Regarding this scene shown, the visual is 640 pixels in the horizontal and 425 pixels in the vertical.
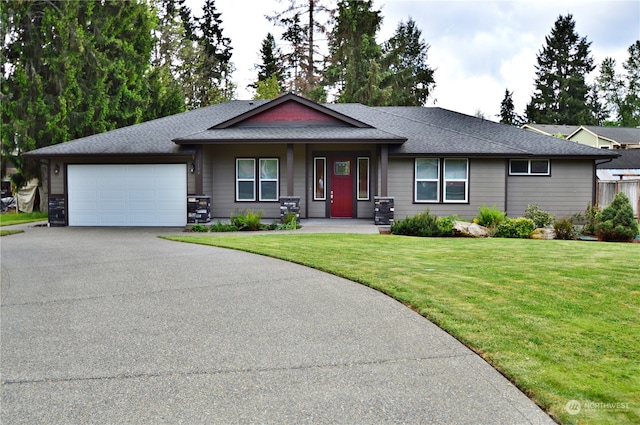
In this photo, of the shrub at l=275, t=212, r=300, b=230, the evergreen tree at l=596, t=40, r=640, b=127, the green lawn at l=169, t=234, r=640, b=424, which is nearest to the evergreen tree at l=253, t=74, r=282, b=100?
the shrub at l=275, t=212, r=300, b=230

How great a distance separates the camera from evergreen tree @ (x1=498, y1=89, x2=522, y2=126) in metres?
61.8

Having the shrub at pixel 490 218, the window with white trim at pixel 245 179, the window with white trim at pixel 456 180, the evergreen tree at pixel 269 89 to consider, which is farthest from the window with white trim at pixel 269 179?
the evergreen tree at pixel 269 89

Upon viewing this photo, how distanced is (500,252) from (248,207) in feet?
32.9

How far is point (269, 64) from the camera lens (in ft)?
131

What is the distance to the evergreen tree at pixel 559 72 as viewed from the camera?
5306 cm

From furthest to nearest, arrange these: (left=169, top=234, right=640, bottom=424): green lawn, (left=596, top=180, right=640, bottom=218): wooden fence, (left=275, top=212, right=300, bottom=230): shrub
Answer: (left=596, top=180, right=640, bottom=218): wooden fence, (left=275, top=212, right=300, bottom=230): shrub, (left=169, top=234, right=640, bottom=424): green lawn

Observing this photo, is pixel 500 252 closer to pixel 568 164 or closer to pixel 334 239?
pixel 334 239

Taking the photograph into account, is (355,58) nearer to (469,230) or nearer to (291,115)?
(291,115)

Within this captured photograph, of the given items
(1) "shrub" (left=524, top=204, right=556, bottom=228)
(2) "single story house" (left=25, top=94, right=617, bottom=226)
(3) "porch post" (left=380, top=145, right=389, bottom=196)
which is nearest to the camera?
(1) "shrub" (left=524, top=204, right=556, bottom=228)

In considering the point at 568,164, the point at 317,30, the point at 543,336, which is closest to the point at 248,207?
the point at 568,164

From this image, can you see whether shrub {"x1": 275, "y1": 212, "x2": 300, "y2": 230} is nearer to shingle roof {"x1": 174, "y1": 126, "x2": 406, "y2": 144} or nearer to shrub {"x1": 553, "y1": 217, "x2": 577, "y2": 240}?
shingle roof {"x1": 174, "y1": 126, "x2": 406, "y2": 144}

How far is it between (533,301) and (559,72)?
5532cm

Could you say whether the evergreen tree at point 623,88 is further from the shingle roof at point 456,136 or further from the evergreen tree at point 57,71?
the evergreen tree at point 57,71

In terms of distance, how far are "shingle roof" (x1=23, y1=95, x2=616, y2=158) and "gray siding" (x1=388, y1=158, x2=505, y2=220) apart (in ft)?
1.82
